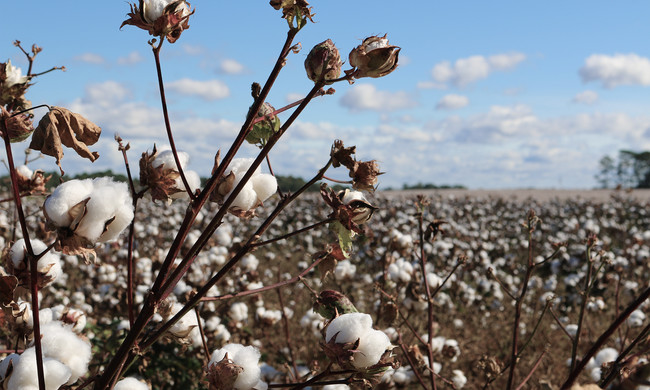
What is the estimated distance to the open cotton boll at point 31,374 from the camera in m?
0.95

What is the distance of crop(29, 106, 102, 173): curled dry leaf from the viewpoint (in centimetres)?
93

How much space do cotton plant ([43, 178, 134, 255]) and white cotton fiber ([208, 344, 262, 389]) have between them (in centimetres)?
41

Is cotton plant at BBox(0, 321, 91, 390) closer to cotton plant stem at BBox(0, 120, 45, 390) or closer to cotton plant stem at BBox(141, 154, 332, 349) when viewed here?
cotton plant stem at BBox(0, 120, 45, 390)

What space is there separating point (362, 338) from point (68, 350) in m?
0.55

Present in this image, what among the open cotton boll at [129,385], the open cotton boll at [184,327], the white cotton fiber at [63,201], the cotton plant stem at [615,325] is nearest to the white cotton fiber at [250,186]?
the white cotton fiber at [63,201]

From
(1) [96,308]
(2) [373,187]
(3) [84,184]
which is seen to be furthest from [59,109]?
(1) [96,308]

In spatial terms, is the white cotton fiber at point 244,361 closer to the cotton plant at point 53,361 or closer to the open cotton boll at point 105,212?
the cotton plant at point 53,361

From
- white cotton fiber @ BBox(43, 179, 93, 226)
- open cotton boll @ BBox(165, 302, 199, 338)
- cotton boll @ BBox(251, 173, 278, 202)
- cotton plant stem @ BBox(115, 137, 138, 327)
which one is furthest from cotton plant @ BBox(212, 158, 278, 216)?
open cotton boll @ BBox(165, 302, 199, 338)

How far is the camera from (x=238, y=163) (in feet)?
3.45

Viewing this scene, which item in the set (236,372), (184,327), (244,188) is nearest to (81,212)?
(244,188)

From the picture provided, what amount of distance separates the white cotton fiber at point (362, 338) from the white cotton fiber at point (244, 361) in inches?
7.2

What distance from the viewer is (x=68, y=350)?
106 centimetres

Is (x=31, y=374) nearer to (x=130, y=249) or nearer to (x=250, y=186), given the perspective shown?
(x=130, y=249)

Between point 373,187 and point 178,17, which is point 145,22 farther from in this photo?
point 373,187
